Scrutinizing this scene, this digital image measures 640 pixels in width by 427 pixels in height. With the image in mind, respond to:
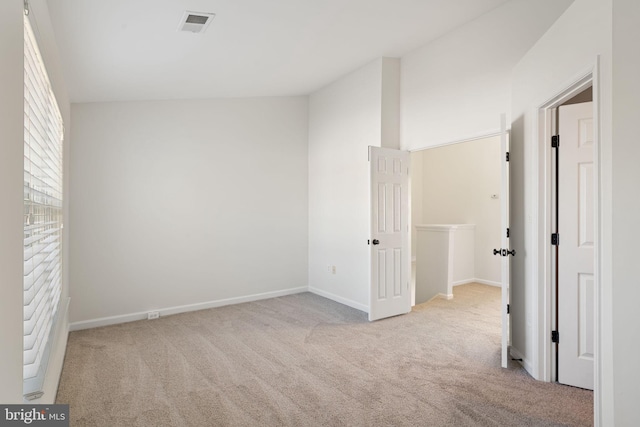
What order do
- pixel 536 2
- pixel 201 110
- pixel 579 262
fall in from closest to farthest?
pixel 579 262 < pixel 536 2 < pixel 201 110

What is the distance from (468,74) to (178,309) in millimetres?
4355

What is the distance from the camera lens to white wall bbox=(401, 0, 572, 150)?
3.68 metres

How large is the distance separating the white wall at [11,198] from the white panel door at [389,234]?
364 cm

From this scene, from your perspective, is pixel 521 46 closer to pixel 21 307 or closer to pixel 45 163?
pixel 45 163

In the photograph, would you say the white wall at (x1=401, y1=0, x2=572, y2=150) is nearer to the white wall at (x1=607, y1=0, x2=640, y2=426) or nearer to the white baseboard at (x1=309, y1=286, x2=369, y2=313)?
the white wall at (x1=607, y1=0, x2=640, y2=426)

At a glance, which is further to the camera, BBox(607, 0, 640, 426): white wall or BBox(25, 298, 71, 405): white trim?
BBox(25, 298, 71, 405): white trim

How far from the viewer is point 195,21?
306 centimetres

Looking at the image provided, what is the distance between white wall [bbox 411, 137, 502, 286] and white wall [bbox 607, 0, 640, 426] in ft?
16.4

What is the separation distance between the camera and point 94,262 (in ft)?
14.9

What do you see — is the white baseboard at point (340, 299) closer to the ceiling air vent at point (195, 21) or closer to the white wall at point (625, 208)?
the white wall at point (625, 208)

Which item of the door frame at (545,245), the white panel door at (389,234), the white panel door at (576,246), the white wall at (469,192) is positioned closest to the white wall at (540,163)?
the door frame at (545,245)

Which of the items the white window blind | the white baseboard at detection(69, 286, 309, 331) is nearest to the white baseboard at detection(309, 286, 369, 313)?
the white baseboard at detection(69, 286, 309, 331)

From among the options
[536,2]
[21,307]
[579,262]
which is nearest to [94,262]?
[21,307]

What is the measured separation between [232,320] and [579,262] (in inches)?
140
